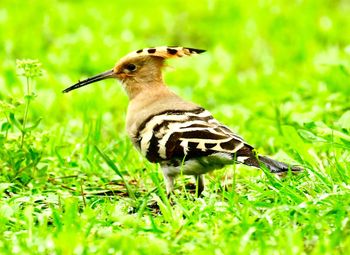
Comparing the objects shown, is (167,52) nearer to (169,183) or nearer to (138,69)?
(138,69)

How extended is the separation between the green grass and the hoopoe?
→ 0.43 feet

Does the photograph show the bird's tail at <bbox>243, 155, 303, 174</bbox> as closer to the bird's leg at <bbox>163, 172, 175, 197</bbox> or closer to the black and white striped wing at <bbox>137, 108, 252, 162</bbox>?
the black and white striped wing at <bbox>137, 108, 252, 162</bbox>

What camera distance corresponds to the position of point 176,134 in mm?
4832

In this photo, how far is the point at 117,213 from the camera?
4.43 meters

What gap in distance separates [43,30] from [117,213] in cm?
564

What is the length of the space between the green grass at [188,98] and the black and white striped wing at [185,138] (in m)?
0.17

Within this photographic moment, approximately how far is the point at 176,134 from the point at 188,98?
2.77m

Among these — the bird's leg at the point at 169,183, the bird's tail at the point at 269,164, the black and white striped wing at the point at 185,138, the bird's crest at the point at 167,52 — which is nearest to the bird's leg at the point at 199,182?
the bird's leg at the point at 169,183

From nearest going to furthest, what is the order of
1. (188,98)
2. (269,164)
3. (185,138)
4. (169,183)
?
(269,164), (185,138), (169,183), (188,98)

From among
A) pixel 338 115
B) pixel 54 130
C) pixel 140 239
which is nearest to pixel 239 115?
pixel 338 115

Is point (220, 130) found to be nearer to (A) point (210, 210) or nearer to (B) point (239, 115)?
(A) point (210, 210)

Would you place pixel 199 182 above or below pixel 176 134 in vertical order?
below

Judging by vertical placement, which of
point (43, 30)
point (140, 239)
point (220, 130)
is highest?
point (43, 30)

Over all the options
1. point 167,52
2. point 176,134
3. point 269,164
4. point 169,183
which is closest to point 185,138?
point 176,134
